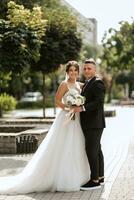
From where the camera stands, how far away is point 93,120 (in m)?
9.19

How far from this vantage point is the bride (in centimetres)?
913

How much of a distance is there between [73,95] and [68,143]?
0.76 metres

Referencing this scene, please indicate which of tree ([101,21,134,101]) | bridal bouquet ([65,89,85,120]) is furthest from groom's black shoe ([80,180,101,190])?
tree ([101,21,134,101])

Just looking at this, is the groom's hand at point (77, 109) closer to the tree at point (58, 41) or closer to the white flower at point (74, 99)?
the white flower at point (74, 99)

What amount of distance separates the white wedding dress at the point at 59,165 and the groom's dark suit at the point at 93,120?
16 cm

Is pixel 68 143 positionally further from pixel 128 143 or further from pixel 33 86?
pixel 33 86

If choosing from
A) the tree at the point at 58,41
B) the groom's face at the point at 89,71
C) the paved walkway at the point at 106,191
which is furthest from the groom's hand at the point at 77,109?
the tree at the point at 58,41

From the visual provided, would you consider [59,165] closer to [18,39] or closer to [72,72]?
[72,72]

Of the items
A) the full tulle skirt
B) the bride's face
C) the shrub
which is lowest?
the shrub

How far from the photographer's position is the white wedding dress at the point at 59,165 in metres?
9.13

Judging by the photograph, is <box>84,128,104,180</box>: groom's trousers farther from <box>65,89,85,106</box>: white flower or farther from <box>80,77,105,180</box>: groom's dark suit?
<box>65,89,85,106</box>: white flower

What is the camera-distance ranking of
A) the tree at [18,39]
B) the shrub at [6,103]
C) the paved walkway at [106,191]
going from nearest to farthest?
the paved walkway at [106,191]
the tree at [18,39]
the shrub at [6,103]

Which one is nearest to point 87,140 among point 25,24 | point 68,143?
point 68,143

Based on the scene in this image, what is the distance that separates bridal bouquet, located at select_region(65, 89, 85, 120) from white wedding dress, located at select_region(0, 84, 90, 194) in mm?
148
